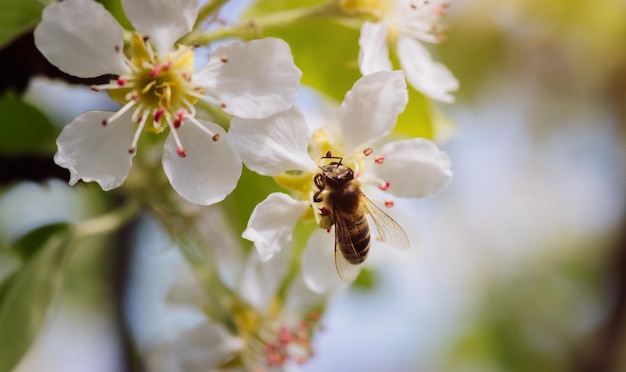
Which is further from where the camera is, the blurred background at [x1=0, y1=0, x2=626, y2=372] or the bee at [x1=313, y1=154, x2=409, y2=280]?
the blurred background at [x1=0, y1=0, x2=626, y2=372]

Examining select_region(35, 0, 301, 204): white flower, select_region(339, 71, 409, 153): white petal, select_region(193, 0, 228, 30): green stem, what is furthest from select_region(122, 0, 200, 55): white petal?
select_region(339, 71, 409, 153): white petal

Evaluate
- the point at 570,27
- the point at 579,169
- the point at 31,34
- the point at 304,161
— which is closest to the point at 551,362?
the point at 579,169

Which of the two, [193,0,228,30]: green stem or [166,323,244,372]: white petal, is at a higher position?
[193,0,228,30]: green stem

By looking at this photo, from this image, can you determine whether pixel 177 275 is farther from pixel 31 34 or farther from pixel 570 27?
pixel 570 27

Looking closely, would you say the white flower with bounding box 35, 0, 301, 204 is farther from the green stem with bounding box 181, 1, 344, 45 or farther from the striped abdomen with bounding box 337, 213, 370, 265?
the striped abdomen with bounding box 337, 213, 370, 265

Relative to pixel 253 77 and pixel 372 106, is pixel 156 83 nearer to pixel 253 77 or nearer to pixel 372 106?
pixel 253 77

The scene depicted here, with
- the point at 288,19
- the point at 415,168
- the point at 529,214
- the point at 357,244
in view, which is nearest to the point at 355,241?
the point at 357,244

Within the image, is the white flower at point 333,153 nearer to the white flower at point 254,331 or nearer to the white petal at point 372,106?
the white petal at point 372,106
